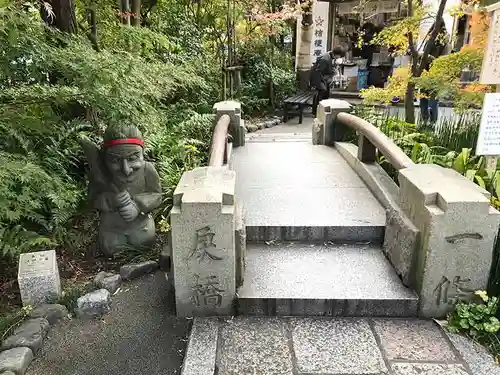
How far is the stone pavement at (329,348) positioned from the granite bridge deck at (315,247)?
14cm

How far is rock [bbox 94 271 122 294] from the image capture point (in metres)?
3.84

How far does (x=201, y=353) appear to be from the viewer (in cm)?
301

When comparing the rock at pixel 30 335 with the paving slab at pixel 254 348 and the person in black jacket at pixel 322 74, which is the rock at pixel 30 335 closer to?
the paving slab at pixel 254 348

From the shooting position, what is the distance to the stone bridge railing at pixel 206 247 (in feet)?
10.6

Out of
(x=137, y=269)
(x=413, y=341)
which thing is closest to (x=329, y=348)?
(x=413, y=341)

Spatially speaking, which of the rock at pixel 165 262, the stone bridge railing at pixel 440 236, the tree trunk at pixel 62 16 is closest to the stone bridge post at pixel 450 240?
the stone bridge railing at pixel 440 236

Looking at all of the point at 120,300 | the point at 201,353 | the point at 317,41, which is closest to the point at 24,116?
the point at 120,300

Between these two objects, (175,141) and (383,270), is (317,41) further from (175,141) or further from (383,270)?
(383,270)

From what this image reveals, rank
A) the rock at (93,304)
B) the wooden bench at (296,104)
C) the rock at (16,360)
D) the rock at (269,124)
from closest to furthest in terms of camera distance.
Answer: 1. the rock at (16,360)
2. the rock at (93,304)
3. the rock at (269,124)
4. the wooden bench at (296,104)

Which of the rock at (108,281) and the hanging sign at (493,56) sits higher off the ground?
the hanging sign at (493,56)

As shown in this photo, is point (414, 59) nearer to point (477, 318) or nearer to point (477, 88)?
point (477, 88)

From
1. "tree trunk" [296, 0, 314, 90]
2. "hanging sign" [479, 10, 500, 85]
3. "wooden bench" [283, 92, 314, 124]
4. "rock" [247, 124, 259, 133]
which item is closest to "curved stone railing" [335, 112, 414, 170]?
"hanging sign" [479, 10, 500, 85]

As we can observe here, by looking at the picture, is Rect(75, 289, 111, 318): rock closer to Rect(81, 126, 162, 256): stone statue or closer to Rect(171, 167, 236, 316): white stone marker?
Rect(171, 167, 236, 316): white stone marker

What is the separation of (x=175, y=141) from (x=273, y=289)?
393 cm
